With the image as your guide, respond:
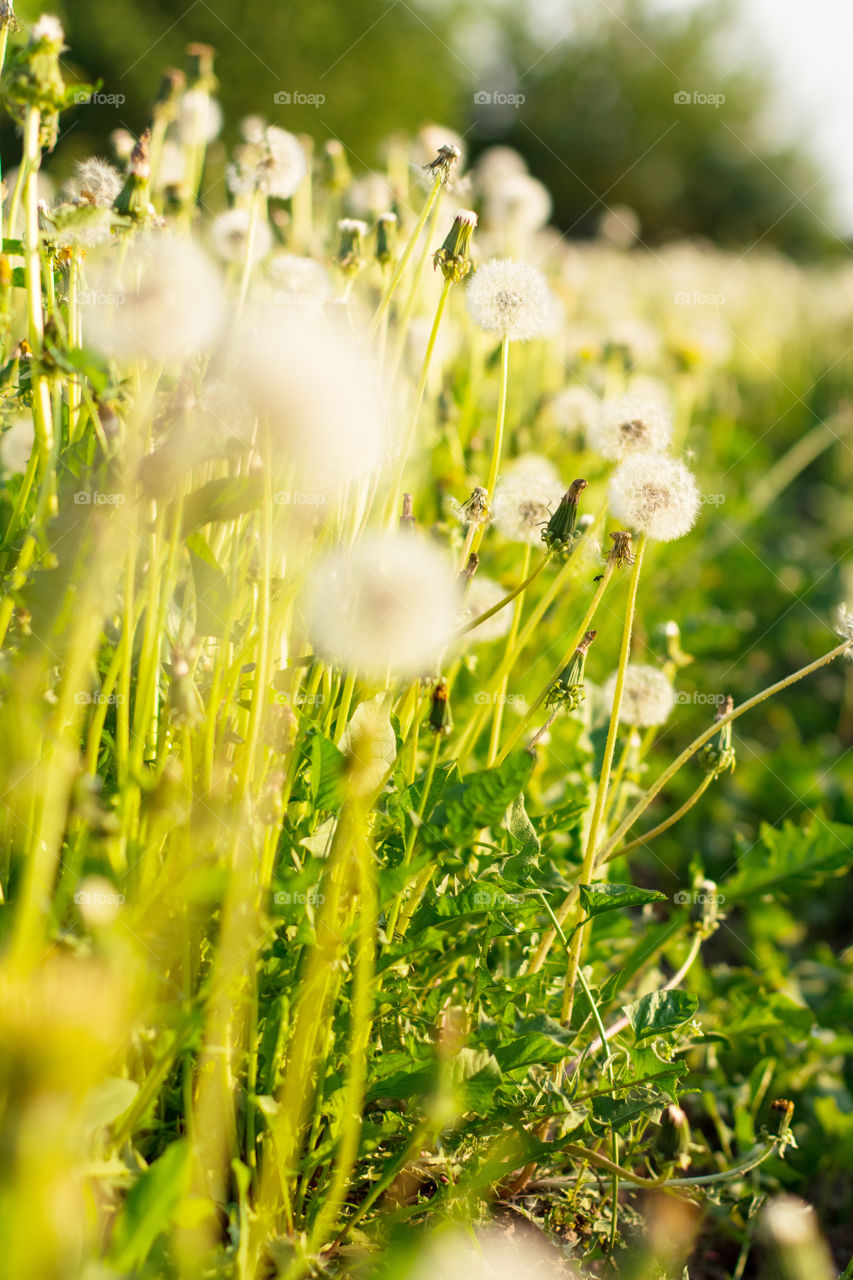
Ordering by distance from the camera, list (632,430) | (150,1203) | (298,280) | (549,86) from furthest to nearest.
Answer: (549,86)
(298,280)
(632,430)
(150,1203)

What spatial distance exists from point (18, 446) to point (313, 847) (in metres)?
0.69

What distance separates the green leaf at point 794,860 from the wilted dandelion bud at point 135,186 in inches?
37.9

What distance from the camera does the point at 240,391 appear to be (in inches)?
22.5

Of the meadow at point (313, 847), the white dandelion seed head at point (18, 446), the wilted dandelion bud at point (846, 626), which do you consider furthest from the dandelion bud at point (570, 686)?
the white dandelion seed head at point (18, 446)

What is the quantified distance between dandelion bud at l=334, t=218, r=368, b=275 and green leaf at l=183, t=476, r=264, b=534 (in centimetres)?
46

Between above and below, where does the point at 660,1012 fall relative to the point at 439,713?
below

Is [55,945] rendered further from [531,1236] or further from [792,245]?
[792,245]

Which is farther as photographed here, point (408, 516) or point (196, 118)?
point (196, 118)

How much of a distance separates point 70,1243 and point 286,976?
0.30 m

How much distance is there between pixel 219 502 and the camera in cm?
66

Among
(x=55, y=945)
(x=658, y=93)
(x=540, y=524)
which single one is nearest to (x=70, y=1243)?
(x=55, y=945)

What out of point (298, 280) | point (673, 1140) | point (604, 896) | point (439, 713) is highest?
point (298, 280)

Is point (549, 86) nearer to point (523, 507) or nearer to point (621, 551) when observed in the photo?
point (523, 507)

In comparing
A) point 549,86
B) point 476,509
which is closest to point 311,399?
point 476,509
